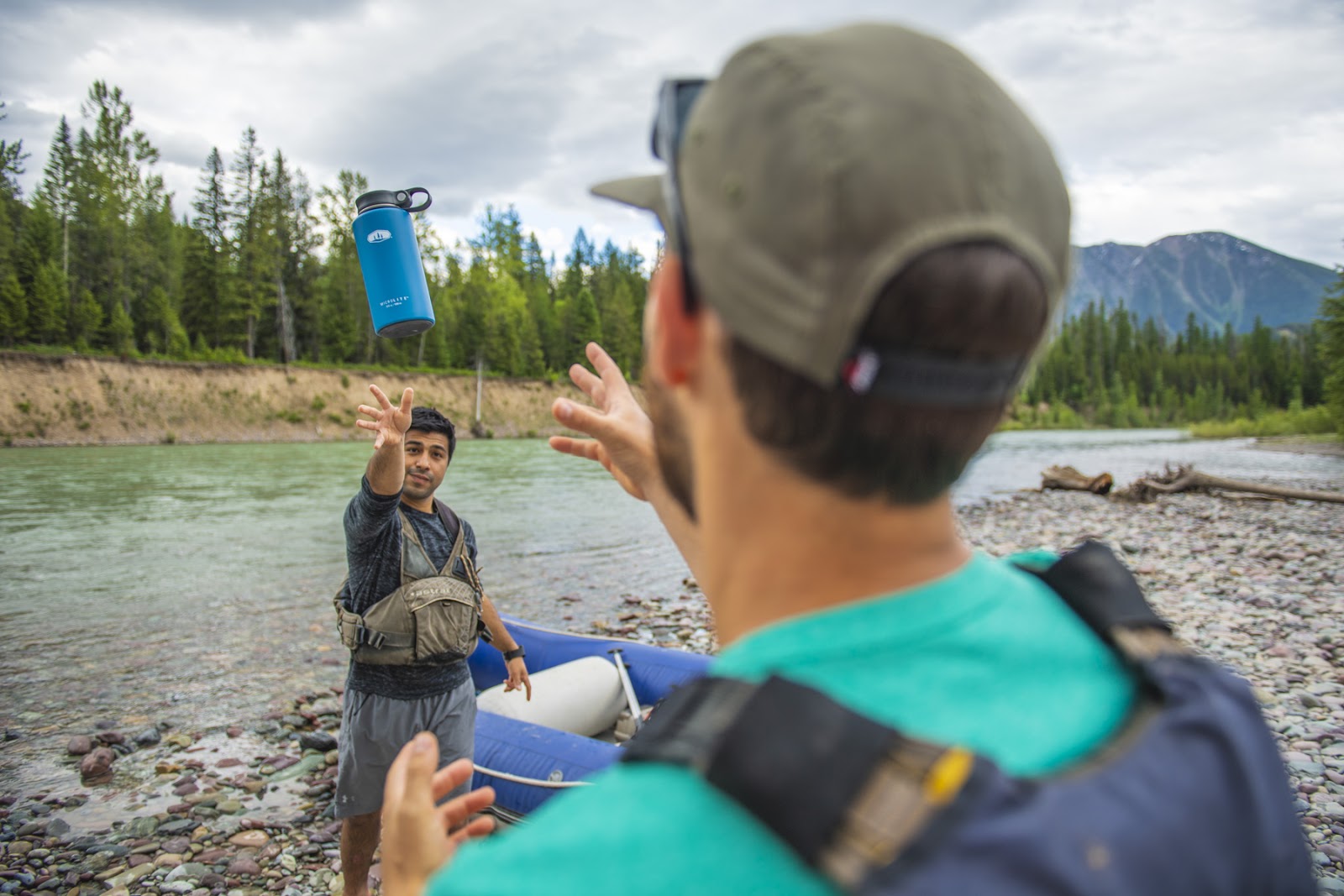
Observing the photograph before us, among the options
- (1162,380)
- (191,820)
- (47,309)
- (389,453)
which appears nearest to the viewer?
(389,453)

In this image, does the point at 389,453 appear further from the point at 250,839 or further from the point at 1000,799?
the point at 1000,799

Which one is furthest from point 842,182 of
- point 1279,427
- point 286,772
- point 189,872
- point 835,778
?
point 1279,427

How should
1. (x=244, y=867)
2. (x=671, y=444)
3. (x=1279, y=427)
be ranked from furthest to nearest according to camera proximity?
(x=1279, y=427)
(x=244, y=867)
(x=671, y=444)

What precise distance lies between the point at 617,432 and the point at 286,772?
6639 millimetres

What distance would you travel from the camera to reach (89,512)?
71.7 feet

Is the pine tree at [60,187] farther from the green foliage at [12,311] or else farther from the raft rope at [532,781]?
the raft rope at [532,781]

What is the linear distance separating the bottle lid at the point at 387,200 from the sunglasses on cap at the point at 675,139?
3.60 m

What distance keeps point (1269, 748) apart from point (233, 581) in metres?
15.7

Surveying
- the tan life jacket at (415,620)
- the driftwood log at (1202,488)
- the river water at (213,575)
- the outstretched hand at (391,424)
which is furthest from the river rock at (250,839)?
the driftwood log at (1202,488)

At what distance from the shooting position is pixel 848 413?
0.86 m

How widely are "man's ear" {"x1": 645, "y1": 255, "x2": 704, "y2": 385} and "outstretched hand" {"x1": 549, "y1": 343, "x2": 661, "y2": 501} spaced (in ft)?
1.68

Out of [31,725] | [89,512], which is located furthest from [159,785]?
[89,512]

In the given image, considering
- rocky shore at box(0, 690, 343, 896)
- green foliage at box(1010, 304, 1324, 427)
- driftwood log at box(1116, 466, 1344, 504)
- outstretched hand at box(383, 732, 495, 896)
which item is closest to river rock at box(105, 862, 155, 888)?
rocky shore at box(0, 690, 343, 896)

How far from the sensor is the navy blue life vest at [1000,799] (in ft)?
2.25
